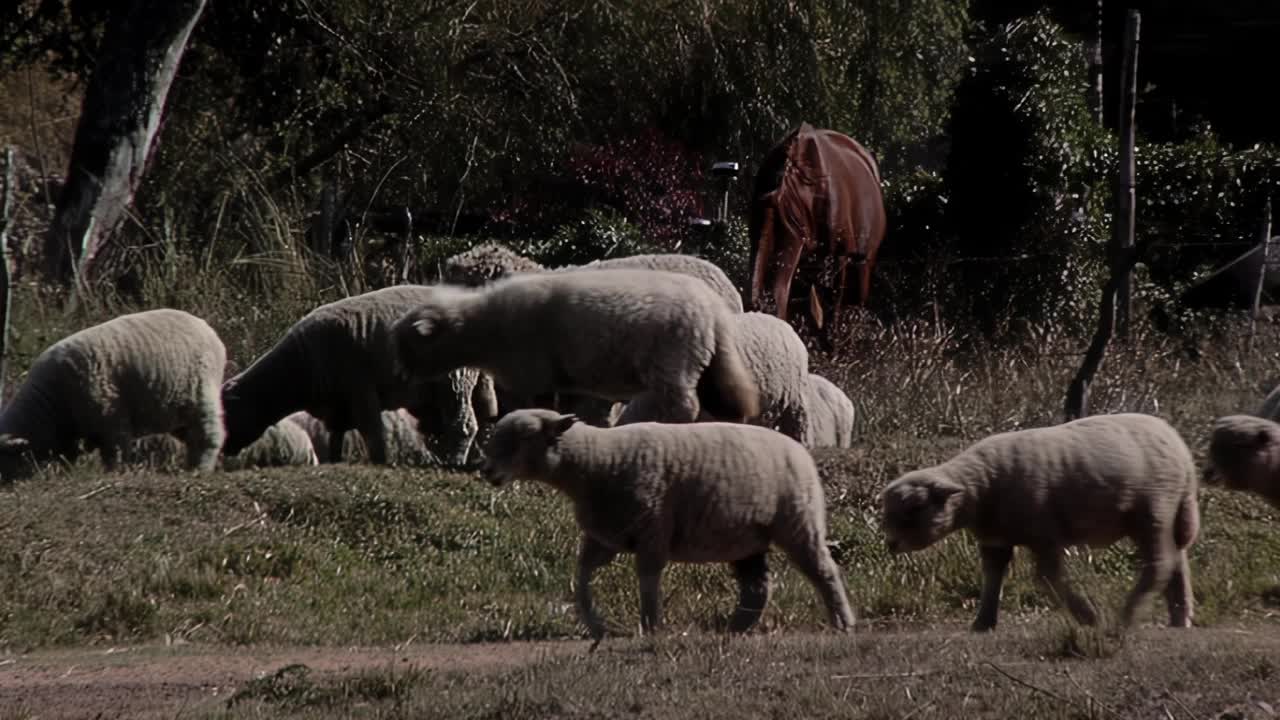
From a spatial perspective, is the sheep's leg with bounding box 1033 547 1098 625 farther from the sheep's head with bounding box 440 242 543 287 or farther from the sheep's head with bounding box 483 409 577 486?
the sheep's head with bounding box 440 242 543 287

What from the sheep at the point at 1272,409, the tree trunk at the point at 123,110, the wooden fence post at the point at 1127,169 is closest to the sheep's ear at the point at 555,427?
the sheep at the point at 1272,409

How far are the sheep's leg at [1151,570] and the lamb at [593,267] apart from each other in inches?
158

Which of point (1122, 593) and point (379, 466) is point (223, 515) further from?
point (1122, 593)

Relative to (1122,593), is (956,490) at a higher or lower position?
higher

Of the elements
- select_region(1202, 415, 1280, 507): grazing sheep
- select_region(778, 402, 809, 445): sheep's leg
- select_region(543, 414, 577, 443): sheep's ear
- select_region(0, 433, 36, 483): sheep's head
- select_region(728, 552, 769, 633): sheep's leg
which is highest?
select_region(543, 414, 577, 443): sheep's ear

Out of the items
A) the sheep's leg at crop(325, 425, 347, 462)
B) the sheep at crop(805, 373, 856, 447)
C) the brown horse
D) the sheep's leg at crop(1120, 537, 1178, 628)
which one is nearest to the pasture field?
the sheep's leg at crop(1120, 537, 1178, 628)

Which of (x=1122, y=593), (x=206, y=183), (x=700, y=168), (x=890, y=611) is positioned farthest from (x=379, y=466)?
(x=700, y=168)

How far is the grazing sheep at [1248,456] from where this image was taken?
8031 mm

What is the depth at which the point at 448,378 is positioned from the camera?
1196 centimetres

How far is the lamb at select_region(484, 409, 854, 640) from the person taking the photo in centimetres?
785

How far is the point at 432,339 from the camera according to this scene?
1027cm

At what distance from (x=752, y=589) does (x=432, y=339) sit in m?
2.68

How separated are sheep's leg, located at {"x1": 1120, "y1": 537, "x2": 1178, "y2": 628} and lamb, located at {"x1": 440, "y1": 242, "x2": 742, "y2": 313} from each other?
401 cm

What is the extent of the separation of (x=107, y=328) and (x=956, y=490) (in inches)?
230
